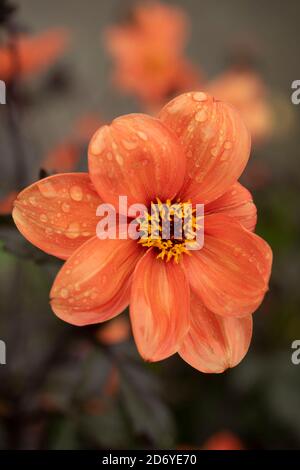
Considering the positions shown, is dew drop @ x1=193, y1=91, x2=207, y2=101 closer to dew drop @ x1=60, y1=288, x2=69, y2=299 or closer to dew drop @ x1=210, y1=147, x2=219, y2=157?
dew drop @ x1=210, y1=147, x2=219, y2=157

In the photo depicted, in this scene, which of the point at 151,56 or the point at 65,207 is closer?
the point at 65,207

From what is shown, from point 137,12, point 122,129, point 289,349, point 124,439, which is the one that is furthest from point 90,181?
point 137,12

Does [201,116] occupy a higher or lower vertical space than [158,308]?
higher

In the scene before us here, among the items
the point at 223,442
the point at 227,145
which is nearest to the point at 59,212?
the point at 227,145

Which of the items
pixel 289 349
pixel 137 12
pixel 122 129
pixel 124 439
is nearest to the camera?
pixel 122 129

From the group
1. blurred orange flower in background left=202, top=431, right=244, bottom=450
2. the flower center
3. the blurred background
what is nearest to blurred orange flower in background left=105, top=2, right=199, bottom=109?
the blurred background

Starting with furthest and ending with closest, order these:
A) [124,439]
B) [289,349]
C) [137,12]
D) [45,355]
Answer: [137,12] → [289,349] → [45,355] → [124,439]

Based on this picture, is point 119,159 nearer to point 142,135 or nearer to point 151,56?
point 142,135

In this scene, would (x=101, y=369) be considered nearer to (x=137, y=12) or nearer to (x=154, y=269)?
(x=154, y=269)
